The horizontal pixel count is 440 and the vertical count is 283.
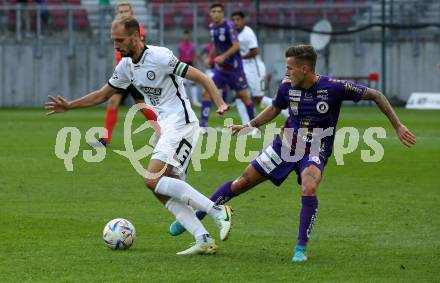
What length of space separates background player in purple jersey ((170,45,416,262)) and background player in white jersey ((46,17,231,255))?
45cm

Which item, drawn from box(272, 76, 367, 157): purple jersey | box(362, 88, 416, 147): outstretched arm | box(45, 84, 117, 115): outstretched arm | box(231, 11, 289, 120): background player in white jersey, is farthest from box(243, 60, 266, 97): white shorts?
box(362, 88, 416, 147): outstretched arm

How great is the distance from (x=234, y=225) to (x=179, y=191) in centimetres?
164

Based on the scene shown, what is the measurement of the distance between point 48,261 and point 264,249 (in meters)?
1.70

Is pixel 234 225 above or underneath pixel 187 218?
underneath

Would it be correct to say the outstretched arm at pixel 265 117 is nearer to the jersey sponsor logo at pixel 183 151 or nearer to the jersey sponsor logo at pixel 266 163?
the jersey sponsor logo at pixel 266 163

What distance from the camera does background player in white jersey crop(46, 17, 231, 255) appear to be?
8.38 m

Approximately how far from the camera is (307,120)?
27.9ft

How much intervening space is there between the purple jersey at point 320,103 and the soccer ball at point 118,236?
1.46 metres

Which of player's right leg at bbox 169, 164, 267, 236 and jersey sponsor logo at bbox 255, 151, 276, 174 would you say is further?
player's right leg at bbox 169, 164, 267, 236

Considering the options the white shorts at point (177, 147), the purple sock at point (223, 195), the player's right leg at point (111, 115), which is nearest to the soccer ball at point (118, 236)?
the white shorts at point (177, 147)

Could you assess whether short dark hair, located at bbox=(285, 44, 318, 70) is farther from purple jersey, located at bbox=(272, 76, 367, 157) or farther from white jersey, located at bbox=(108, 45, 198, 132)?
white jersey, located at bbox=(108, 45, 198, 132)

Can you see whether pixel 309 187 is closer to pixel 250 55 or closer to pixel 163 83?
pixel 163 83

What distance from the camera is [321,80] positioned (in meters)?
8.45

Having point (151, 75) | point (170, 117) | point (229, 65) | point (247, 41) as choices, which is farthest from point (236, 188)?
point (247, 41)
